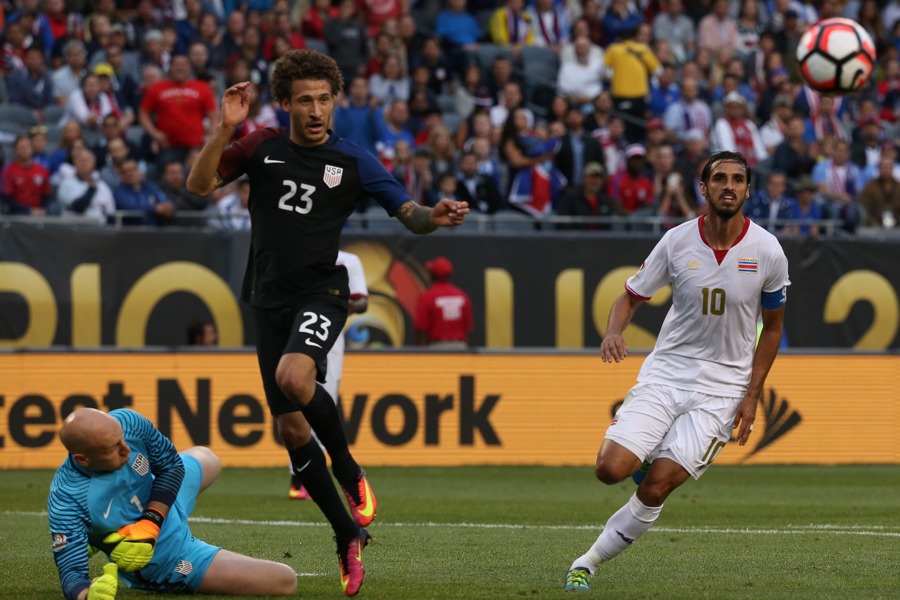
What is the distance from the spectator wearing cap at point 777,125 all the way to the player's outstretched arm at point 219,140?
626 inches

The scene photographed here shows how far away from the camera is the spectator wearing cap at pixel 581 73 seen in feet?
72.7

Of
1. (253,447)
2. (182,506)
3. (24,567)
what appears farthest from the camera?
(253,447)

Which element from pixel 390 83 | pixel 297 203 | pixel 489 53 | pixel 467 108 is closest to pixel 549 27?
pixel 489 53

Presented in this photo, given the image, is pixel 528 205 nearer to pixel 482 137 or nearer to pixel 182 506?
Answer: pixel 482 137

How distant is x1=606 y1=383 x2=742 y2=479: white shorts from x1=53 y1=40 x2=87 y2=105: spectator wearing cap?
13.7m

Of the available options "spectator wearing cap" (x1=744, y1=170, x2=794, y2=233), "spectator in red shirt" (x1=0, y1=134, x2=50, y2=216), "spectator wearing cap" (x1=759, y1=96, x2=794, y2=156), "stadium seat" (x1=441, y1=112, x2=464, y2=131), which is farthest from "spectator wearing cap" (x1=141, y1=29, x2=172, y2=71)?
"spectator wearing cap" (x1=759, y1=96, x2=794, y2=156)

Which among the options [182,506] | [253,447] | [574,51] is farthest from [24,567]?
[574,51]

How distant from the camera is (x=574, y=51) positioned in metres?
Answer: 22.4

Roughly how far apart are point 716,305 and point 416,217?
68.6 inches

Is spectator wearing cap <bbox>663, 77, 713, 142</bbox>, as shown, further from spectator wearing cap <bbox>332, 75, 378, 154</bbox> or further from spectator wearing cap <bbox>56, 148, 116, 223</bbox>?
spectator wearing cap <bbox>56, 148, 116, 223</bbox>

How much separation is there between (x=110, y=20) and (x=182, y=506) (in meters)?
14.5

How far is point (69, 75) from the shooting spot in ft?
65.1

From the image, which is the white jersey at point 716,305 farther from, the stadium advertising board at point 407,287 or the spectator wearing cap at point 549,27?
the spectator wearing cap at point 549,27

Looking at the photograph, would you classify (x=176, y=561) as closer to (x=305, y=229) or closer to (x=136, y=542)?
(x=136, y=542)
